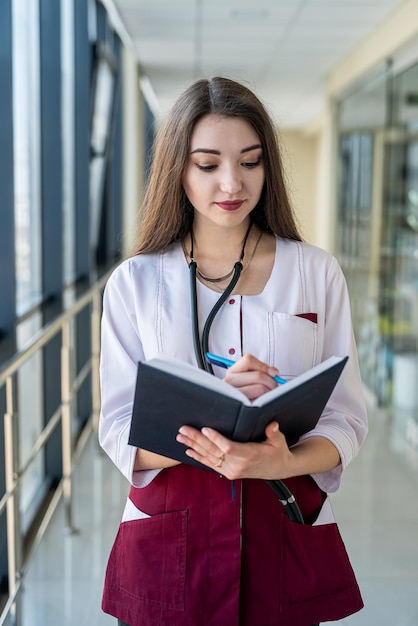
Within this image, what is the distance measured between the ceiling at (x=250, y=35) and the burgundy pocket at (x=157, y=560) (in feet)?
10.1

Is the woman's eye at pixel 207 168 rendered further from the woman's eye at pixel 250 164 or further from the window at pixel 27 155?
the window at pixel 27 155

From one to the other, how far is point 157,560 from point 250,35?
5.41 m

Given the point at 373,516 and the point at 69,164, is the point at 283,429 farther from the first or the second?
the point at 69,164

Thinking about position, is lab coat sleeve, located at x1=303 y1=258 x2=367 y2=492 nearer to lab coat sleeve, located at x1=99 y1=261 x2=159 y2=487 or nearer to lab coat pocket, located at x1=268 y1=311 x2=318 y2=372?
lab coat pocket, located at x1=268 y1=311 x2=318 y2=372

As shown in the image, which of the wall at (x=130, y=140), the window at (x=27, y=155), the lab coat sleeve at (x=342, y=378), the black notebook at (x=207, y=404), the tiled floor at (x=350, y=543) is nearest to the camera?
the black notebook at (x=207, y=404)

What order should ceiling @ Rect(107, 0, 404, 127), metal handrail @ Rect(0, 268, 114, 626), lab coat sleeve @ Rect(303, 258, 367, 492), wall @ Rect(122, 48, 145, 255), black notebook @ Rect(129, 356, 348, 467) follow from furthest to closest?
A: wall @ Rect(122, 48, 145, 255), ceiling @ Rect(107, 0, 404, 127), metal handrail @ Rect(0, 268, 114, 626), lab coat sleeve @ Rect(303, 258, 367, 492), black notebook @ Rect(129, 356, 348, 467)

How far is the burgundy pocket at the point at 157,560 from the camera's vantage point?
1.35m

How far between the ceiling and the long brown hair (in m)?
2.71

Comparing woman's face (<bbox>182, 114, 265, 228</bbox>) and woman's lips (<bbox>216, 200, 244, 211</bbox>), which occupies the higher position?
woman's face (<bbox>182, 114, 265, 228</bbox>)

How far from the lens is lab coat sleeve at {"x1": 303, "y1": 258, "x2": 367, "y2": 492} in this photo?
1.40 metres

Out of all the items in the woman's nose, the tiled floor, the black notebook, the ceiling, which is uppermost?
the ceiling

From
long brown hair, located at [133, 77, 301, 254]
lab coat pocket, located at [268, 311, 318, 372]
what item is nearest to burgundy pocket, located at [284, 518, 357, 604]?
lab coat pocket, located at [268, 311, 318, 372]

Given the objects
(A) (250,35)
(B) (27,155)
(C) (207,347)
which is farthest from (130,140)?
(C) (207,347)

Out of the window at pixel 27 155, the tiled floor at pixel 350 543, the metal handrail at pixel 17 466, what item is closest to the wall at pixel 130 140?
the window at pixel 27 155
